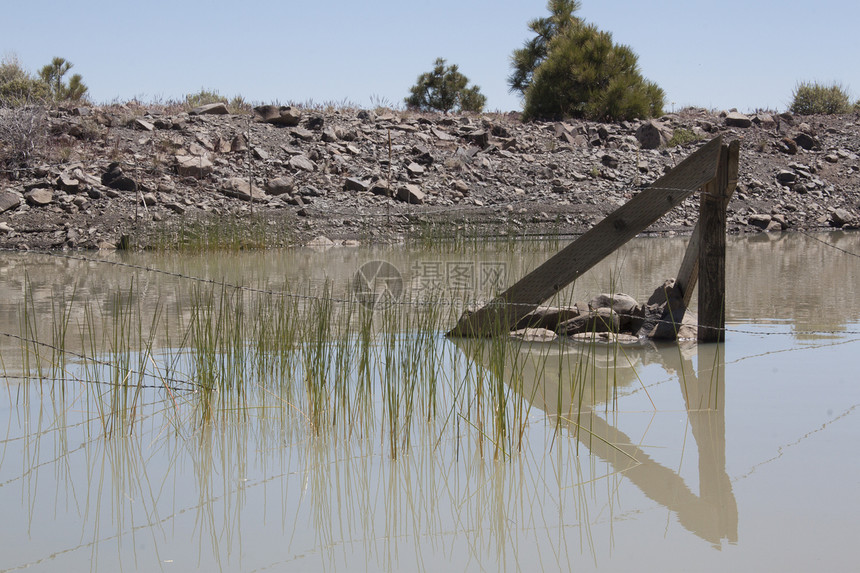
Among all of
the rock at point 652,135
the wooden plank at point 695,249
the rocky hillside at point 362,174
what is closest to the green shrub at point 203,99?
the rocky hillside at point 362,174

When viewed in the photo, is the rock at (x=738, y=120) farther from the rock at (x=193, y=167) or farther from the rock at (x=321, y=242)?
the rock at (x=193, y=167)

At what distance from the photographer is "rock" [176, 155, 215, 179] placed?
16.0 m

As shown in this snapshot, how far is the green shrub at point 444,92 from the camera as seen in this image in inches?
1147

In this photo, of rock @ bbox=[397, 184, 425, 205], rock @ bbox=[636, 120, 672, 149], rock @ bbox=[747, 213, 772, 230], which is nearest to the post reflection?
rock @ bbox=[397, 184, 425, 205]

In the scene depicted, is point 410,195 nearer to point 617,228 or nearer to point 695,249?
point 695,249

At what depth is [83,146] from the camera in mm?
17156

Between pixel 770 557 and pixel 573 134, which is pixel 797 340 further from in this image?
pixel 573 134

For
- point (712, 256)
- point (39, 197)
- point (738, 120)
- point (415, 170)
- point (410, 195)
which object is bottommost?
point (712, 256)

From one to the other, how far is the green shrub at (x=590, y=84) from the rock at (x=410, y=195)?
7.89 metres

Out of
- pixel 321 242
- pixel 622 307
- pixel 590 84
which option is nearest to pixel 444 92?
pixel 590 84

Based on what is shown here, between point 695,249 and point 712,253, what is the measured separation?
230 mm

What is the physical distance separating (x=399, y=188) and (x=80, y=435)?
42.3 feet

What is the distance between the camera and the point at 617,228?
15.4ft

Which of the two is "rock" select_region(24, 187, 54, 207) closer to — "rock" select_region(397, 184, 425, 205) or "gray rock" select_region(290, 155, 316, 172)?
"gray rock" select_region(290, 155, 316, 172)
